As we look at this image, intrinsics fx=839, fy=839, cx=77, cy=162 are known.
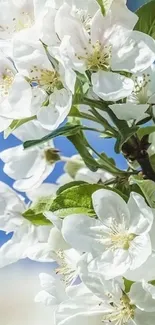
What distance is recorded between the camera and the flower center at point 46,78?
2.23 feet

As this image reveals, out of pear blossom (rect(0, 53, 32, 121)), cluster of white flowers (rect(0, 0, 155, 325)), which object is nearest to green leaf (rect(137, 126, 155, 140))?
cluster of white flowers (rect(0, 0, 155, 325))

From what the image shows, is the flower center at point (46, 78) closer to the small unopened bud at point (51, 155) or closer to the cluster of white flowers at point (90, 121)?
the cluster of white flowers at point (90, 121)

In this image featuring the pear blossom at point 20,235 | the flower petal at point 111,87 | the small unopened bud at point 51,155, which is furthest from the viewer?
the small unopened bud at point 51,155

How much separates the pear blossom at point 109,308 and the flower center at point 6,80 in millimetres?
182

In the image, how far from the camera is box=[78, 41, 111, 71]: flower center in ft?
2.21

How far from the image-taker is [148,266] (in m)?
0.67

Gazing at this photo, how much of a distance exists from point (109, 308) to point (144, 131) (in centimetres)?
15

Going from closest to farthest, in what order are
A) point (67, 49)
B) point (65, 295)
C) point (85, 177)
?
point (67, 49), point (65, 295), point (85, 177)

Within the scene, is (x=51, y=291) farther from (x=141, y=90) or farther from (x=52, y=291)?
(x=141, y=90)

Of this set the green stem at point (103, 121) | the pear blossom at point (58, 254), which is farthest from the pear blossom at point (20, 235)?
the green stem at point (103, 121)

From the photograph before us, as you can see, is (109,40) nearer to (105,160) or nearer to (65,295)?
(105,160)

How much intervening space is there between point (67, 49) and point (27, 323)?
2289 millimetres

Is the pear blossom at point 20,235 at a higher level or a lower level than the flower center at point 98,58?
lower

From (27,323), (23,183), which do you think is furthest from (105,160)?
(27,323)
